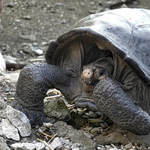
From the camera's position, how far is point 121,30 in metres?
2.37

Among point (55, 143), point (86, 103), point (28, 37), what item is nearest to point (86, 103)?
point (86, 103)

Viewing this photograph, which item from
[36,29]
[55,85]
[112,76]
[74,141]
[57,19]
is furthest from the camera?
[57,19]

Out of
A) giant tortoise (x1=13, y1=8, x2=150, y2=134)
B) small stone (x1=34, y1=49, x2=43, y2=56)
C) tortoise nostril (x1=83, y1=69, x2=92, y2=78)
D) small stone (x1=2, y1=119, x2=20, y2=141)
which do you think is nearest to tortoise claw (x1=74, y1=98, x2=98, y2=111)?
giant tortoise (x1=13, y1=8, x2=150, y2=134)

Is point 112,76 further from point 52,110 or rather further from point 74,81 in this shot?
point 52,110

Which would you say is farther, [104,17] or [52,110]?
[52,110]

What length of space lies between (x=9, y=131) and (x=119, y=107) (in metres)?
0.93

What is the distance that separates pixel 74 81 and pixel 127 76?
62 cm

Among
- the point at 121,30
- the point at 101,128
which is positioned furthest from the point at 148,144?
the point at 121,30

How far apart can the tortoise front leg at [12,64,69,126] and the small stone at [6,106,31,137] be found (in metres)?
0.19

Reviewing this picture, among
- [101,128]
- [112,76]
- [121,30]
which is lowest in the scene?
[101,128]

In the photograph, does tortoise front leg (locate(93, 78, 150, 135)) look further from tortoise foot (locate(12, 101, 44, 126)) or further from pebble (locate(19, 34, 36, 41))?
pebble (locate(19, 34, 36, 41))

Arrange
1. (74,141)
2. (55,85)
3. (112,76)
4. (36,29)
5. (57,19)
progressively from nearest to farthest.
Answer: (74,141), (112,76), (55,85), (36,29), (57,19)

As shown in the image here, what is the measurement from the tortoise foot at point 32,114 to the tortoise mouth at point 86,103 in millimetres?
392

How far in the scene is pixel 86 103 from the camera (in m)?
2.60
